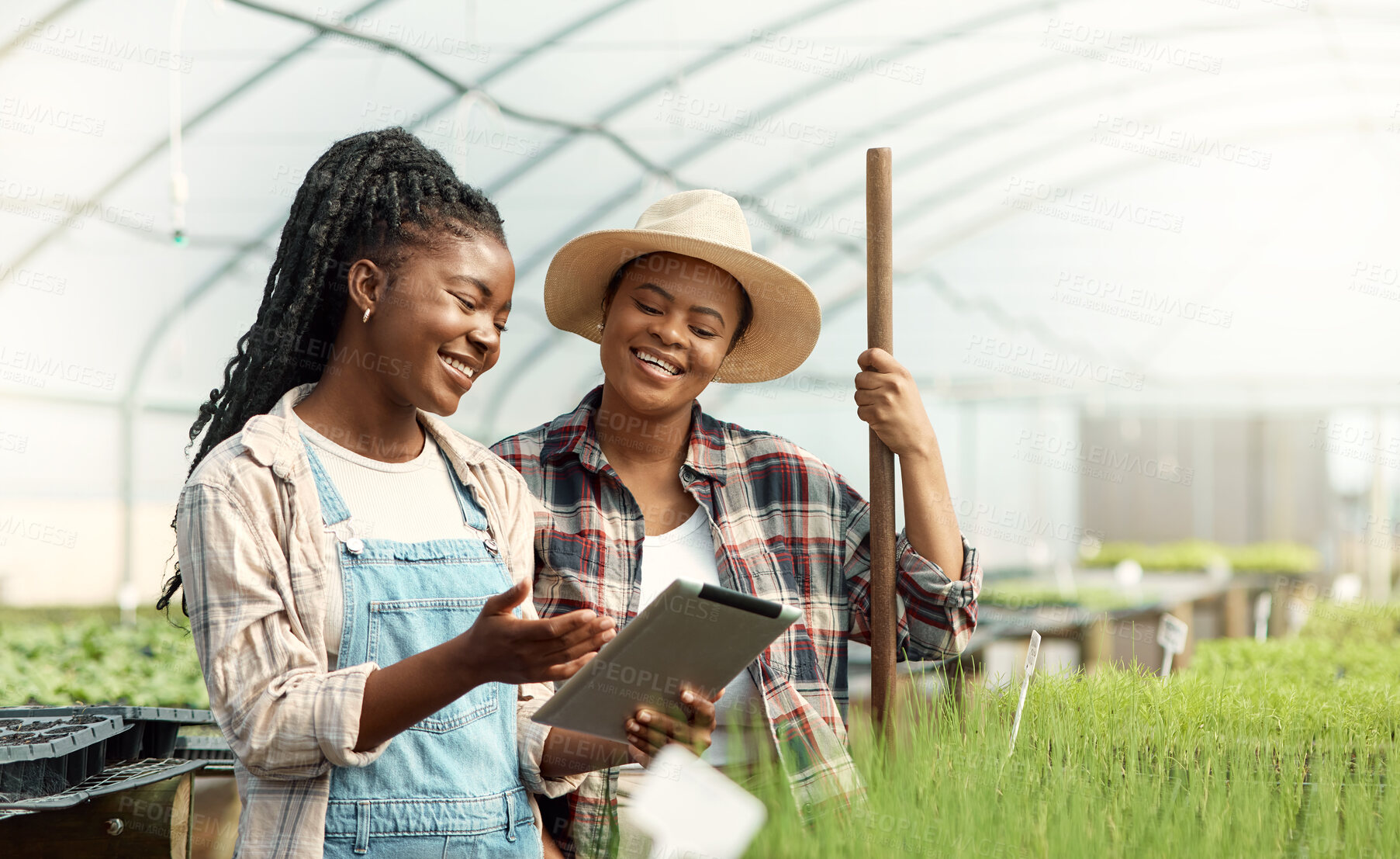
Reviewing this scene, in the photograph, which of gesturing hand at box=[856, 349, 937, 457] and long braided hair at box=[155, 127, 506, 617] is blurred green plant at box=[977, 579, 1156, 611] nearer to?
gesturing hand at box=[856, 349, 937, 457]

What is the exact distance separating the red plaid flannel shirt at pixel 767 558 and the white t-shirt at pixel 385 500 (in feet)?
0.90

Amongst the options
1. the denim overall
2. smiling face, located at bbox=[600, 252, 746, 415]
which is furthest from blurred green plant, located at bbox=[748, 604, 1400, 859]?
smiling face, located at bbox=[600, 252, 746, 415]

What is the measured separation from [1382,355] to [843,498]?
Result: 988 centimetres

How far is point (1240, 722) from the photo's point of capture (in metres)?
1.59

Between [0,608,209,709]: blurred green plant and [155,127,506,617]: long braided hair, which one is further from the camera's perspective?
[0,608,209,709]: blurred green plant

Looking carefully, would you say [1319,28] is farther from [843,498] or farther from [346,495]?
[346,495]

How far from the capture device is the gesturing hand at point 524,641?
0.98 m

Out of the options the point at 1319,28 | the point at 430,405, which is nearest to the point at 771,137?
the point at 1319,28

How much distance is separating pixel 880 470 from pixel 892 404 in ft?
0.32

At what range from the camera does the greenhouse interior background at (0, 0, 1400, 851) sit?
222 inches

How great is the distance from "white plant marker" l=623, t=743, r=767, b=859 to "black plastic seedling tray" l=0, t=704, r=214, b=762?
121 centimetres

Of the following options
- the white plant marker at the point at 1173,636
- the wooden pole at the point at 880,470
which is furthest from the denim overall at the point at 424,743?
the white plant marker at the point at 1173,636

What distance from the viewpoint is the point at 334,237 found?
4.37 ft

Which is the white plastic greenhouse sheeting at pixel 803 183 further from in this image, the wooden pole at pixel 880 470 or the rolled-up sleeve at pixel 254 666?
the rolled-up sleeve at pixel 254 666
